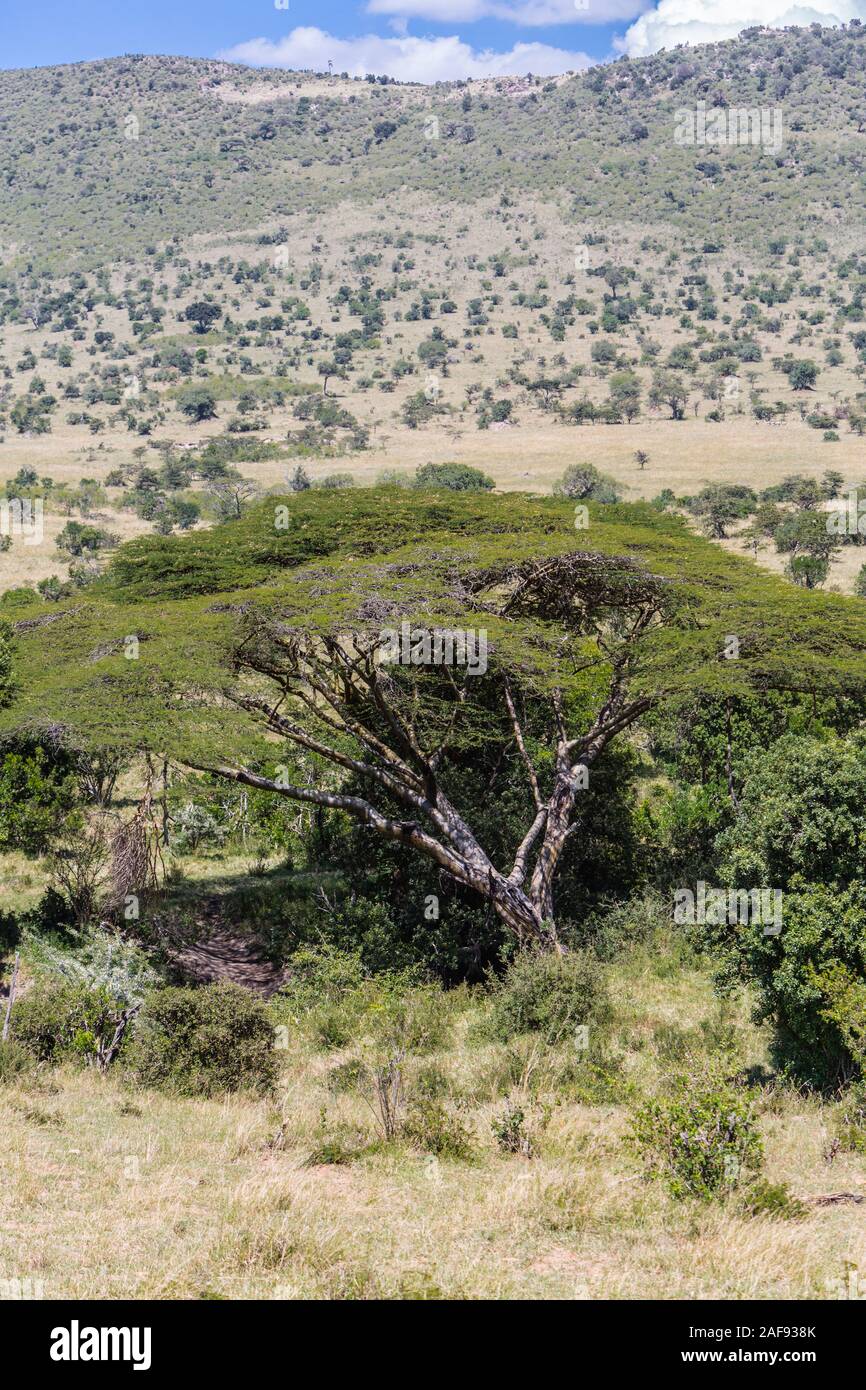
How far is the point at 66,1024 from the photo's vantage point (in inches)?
489

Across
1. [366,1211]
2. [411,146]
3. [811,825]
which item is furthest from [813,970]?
[411,146]

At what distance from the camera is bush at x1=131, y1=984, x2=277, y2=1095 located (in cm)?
1149

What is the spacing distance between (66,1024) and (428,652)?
268 inches

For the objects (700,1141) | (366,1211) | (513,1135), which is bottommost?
(513,1135)

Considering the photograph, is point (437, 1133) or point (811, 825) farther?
point (811, 825)

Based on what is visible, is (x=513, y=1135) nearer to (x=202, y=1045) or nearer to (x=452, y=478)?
(x=202, y=1045)

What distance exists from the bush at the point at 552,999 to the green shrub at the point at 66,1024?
4804mm

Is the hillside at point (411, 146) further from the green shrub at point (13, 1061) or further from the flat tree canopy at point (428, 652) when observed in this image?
the green shrub at point (13, 1061)

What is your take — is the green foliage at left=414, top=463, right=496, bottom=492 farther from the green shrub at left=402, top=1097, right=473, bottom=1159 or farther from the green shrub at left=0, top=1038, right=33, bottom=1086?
the green shrub at left=402, top=1097, right=473, bottom=1159

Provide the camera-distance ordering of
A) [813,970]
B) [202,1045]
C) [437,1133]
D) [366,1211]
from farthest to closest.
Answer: [202,1045], [813,970], [437,1133], [366,1211]

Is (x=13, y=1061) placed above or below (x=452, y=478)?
below

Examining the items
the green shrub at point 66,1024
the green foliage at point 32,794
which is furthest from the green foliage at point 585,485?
the green shrub at point 66,1024

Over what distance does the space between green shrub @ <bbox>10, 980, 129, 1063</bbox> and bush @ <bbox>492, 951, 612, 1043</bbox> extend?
15.8 ft

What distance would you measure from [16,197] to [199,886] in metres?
166
